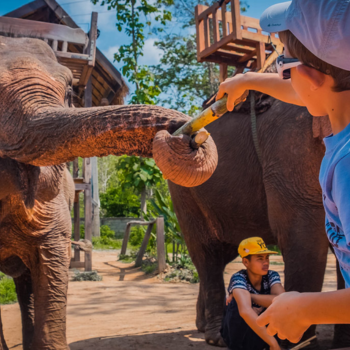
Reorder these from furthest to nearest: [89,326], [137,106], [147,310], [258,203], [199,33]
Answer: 1. [147,310]
2. [199,33]
3. [89,326]
4. [258,203]
5. [137,106]

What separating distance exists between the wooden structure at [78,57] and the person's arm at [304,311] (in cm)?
545

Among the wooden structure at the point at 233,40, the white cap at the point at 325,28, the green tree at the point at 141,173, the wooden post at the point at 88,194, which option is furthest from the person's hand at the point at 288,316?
the green tree at the point at 141,173

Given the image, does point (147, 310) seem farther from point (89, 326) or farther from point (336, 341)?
Result: point (336, 341)

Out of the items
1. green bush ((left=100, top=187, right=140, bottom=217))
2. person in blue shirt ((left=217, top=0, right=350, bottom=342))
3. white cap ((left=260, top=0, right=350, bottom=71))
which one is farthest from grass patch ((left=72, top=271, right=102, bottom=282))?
green bush ((left=100, top=187, right=140, bottom=217))

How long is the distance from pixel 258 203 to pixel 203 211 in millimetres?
621

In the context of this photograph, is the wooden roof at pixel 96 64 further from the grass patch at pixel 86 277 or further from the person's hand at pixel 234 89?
the person's hand at pixel 234 89

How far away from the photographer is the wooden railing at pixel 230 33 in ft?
14.8

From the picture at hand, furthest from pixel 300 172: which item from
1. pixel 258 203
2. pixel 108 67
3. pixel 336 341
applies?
pixel 108 67

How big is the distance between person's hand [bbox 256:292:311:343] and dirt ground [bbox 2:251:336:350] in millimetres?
2426

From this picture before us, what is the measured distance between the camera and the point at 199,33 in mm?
5238

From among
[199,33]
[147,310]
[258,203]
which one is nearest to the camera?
[258,203]

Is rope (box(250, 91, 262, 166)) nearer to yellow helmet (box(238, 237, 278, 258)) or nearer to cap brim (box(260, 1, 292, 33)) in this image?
yellow helmet (box(238, 237, 278, 258))

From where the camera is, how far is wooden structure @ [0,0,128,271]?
7.11m

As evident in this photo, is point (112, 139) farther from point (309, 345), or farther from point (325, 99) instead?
point (309, 345)
